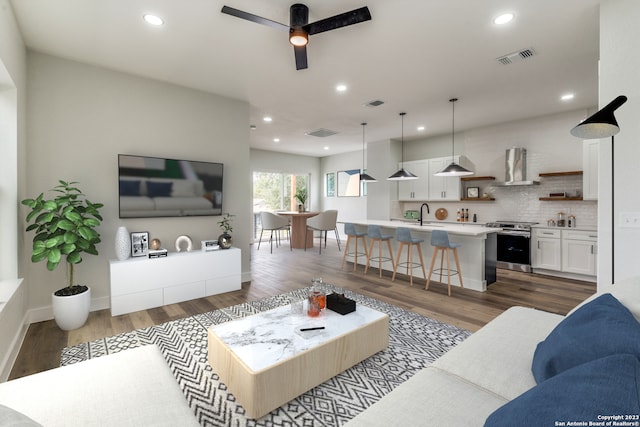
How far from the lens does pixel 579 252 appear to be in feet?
15.4

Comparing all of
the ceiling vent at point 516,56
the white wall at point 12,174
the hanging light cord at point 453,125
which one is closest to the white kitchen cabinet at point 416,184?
the hanging light cord at point 453,125

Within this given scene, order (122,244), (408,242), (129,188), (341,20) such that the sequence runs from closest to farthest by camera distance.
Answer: (341,20)
(122,244)
(129,188)
(408,242)

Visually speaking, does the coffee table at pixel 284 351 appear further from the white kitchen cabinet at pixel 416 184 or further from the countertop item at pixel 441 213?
the white kitchen cabinet at pixel 416 184

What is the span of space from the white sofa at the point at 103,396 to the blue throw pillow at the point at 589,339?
1.39m

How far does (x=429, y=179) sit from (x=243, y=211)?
437cm

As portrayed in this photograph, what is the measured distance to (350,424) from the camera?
1.08m

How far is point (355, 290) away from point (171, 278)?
238cm

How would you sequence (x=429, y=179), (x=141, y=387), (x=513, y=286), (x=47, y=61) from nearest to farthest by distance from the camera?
(x=141, y=387)
(x=47, y=61)
(x=513, y=286)
(x=429, y=179)

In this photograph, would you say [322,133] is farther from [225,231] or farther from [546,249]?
[546,249]

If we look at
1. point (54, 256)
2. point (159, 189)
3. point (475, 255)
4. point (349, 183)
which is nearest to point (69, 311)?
point (54, 256)

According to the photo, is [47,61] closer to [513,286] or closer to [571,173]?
[513,286]

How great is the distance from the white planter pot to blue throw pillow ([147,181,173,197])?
4.30 ft

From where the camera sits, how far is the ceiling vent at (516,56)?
3034 mm

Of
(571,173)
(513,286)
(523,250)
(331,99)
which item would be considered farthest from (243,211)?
(571,173)
